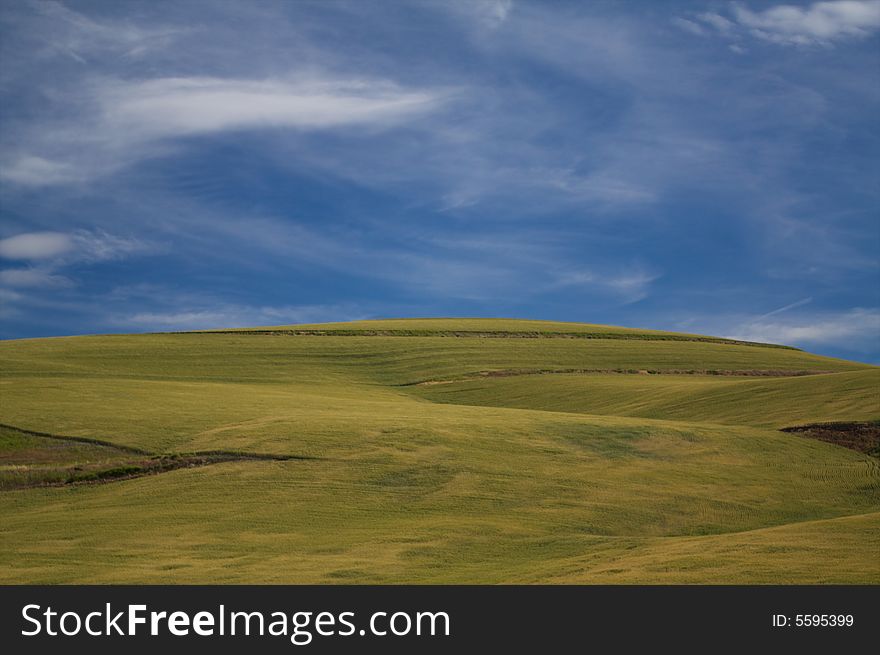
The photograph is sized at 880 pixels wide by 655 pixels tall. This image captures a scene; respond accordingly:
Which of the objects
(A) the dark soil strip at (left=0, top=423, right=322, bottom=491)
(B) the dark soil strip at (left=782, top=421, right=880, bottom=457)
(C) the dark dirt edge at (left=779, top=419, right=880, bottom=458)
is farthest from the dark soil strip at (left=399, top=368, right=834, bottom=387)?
(A) the dark soil strip at (left=0, top=423, right=322, bottom=491)

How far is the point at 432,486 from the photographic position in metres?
32.5

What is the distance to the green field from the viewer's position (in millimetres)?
23766

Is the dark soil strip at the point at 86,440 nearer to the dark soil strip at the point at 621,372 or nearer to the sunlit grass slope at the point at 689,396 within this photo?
the sunlit grass slope at the point at 689,396

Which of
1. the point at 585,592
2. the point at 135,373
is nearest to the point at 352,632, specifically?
the point at 585,592

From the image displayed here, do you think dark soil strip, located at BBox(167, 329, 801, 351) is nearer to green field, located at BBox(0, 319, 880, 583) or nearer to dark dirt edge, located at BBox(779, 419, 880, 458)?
green field, located at BBox(0, 319, 880, 583)

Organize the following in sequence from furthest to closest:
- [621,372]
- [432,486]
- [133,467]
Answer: [621,372]
[133,467]
[432,486]

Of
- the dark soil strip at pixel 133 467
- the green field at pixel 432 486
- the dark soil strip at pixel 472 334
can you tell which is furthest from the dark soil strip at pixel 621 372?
→ the dark soil strip at pixel 133 467

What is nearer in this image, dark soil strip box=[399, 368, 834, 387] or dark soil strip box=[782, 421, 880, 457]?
dark soil strip box=[782, 421, 880, 457]

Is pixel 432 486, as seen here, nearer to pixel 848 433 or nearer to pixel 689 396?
pixel 848 433

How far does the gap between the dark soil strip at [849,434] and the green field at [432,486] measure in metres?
0.62

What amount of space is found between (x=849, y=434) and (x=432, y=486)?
64.0 feet

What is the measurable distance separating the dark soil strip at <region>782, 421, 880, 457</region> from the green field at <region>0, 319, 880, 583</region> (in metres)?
0.62

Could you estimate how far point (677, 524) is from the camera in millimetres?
29609

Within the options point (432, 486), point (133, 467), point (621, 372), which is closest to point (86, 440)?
point (133, 467)
